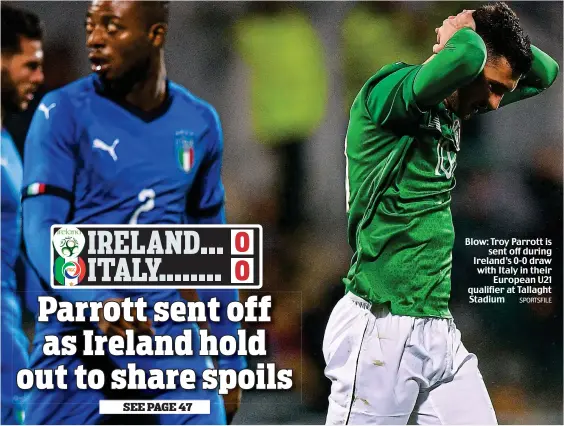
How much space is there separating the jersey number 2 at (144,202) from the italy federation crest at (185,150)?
178 mm

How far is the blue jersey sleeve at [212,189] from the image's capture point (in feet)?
10.7

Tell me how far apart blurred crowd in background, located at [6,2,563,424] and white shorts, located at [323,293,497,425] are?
0.76 feet

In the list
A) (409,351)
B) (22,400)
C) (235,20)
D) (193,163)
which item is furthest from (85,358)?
(235,20)

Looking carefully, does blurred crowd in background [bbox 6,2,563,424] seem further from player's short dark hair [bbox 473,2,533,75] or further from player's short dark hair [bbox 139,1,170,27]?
player's short dark hair [bbox 473,2,533,75]

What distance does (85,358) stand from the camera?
3.25 metres

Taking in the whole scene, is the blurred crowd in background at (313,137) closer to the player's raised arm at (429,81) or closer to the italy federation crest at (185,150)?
the italy federation crest at (185,150)

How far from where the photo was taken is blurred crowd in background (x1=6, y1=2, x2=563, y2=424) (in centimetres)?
322

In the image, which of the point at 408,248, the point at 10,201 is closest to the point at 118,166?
the point at 10,201

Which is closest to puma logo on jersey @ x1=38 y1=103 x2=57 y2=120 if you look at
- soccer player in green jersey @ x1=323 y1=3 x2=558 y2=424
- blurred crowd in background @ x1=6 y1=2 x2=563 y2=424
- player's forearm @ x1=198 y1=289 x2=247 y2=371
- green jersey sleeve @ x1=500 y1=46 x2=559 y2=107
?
blurred crowd in background @ x1=6 y1=2 x2=563 y2=424

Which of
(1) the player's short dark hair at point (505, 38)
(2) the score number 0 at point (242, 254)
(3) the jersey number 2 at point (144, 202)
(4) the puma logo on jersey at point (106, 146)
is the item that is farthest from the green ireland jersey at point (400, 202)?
(4) the puma logo on jersey at point (106, 146)

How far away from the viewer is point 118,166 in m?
3.20

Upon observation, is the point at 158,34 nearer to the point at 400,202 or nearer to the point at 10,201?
the point at 10,201

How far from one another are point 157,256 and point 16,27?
3.83 ft

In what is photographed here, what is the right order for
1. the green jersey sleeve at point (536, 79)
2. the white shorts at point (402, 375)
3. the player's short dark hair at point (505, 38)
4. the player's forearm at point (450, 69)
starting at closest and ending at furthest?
the player's forearm at point (450, 69)
the white shorts at point (402, 375)
the player's short dark hair at point (505, 38)
the green jersey sleeve at point (536, 79)
